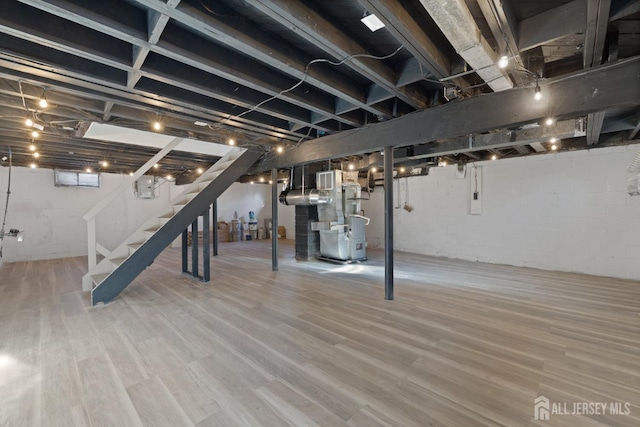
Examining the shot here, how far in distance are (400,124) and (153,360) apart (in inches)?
136

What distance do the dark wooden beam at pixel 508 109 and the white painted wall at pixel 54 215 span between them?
7256mm

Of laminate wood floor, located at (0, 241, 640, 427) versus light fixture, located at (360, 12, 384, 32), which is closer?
laminate wood floor, located at (0, 241, 640, 427)

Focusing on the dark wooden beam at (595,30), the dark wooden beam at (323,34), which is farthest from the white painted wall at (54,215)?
the dark wooden beam at (595,30)

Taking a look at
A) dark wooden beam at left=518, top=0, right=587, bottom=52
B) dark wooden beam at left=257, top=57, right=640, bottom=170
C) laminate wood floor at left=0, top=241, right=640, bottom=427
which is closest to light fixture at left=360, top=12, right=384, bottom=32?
dark wooden beam at left=518, top=0, right=587, bottom=52

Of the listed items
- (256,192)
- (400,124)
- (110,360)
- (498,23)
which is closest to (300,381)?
(110,360)

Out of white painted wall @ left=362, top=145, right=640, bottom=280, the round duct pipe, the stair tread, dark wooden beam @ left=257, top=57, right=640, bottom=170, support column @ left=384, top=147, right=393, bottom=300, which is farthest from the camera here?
the round duct pipe

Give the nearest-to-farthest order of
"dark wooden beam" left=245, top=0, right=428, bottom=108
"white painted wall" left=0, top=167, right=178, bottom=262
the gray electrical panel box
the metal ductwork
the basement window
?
the metal ductwork < "dark wooden beam" left=245, top=0, right=428, bottom=108 < "white painted wall" left=0, top=167, right=178, bottom=262 < the basement window < the gray electrical panel box

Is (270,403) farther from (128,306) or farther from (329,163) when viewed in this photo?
(329,163)

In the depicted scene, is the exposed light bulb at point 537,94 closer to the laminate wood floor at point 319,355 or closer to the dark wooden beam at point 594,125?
the dark wooden beam at point 594,125

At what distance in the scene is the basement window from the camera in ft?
22.8

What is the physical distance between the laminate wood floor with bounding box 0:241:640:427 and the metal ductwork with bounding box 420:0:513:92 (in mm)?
2223

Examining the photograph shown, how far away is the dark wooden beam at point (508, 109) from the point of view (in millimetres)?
2109

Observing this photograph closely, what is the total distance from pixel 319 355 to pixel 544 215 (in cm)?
528

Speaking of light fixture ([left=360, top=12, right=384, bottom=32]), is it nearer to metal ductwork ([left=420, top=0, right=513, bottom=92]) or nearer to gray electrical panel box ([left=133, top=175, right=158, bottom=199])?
metal ductwork ([left=420, top=0, right=513, bottom=92])
